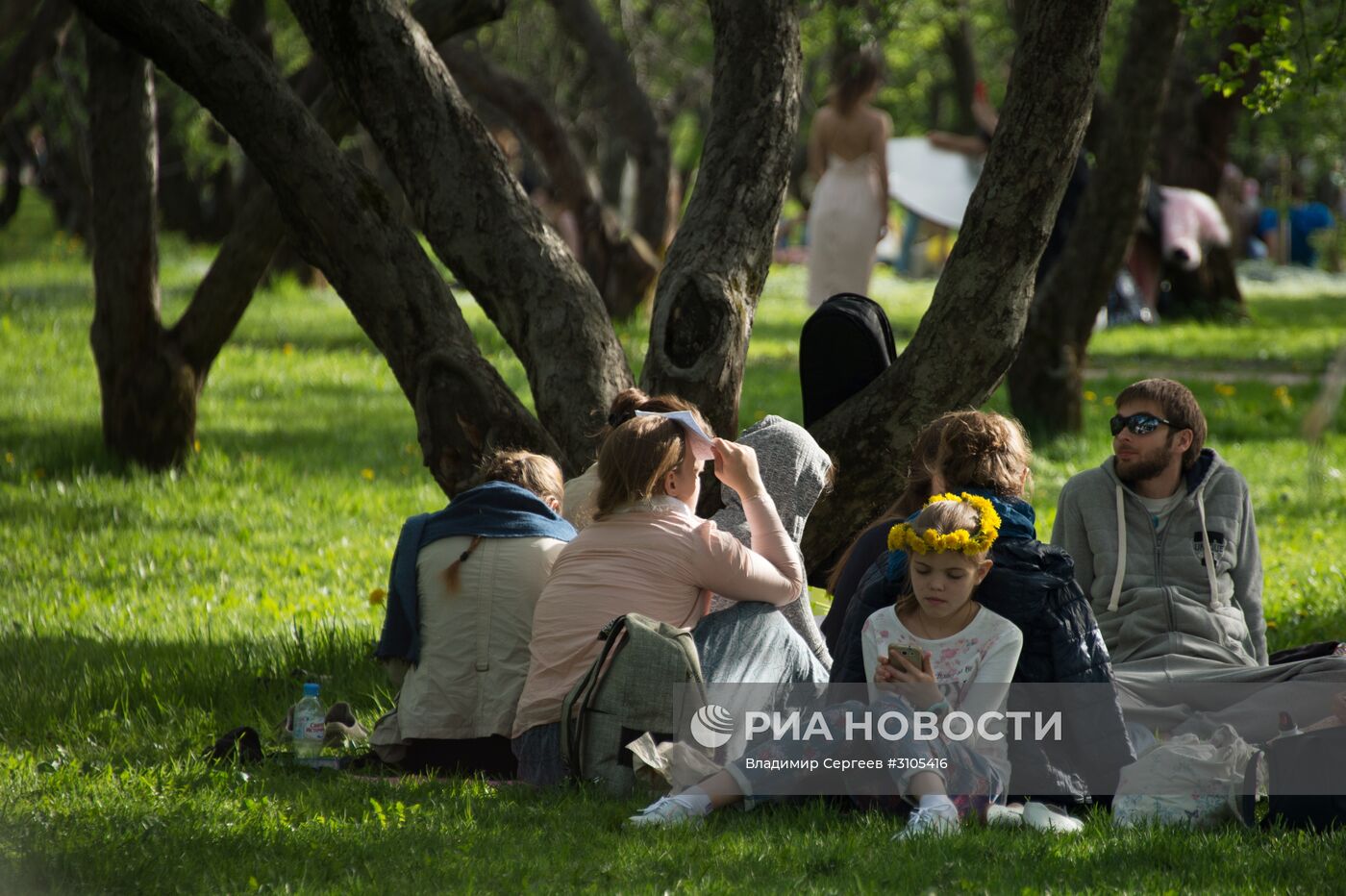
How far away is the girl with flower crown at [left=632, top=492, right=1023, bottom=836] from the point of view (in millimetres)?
4219

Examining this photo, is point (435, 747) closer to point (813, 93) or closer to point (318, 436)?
point (318, 436)

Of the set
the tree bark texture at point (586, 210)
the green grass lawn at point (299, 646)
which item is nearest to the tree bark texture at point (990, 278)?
the green grass lawn at point (299, 646)

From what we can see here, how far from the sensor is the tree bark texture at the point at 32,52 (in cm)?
1123

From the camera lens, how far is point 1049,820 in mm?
4176

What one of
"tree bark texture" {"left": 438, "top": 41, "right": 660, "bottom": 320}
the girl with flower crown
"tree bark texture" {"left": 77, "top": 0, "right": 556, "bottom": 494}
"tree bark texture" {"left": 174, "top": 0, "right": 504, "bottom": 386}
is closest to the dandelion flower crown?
the girl with flower crown

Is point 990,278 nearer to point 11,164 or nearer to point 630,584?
point 630,584

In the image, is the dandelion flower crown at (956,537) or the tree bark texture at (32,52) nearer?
the dandelion flower crown at (956,537)

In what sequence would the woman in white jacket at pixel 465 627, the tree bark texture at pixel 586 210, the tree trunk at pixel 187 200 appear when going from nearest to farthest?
the woman in white jacket at pixel 465 627 → the tree bark texture at pixel 586 210 → the tree trunk at pixel 187 200

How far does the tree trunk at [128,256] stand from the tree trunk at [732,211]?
4.37m

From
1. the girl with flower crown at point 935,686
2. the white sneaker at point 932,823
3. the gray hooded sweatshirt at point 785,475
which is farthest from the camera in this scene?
the gray hooded sweatshirt at point 785,475

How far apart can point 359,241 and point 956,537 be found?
2.85 metres

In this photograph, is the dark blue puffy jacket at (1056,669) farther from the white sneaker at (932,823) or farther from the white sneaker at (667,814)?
the white sneaker at (667,814)

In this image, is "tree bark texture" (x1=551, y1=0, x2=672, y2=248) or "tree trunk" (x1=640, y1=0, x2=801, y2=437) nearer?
"tree trunk" (x1=640, y1=0, x2=801, y2=437)

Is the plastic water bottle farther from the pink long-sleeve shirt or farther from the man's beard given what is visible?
the man's beard
